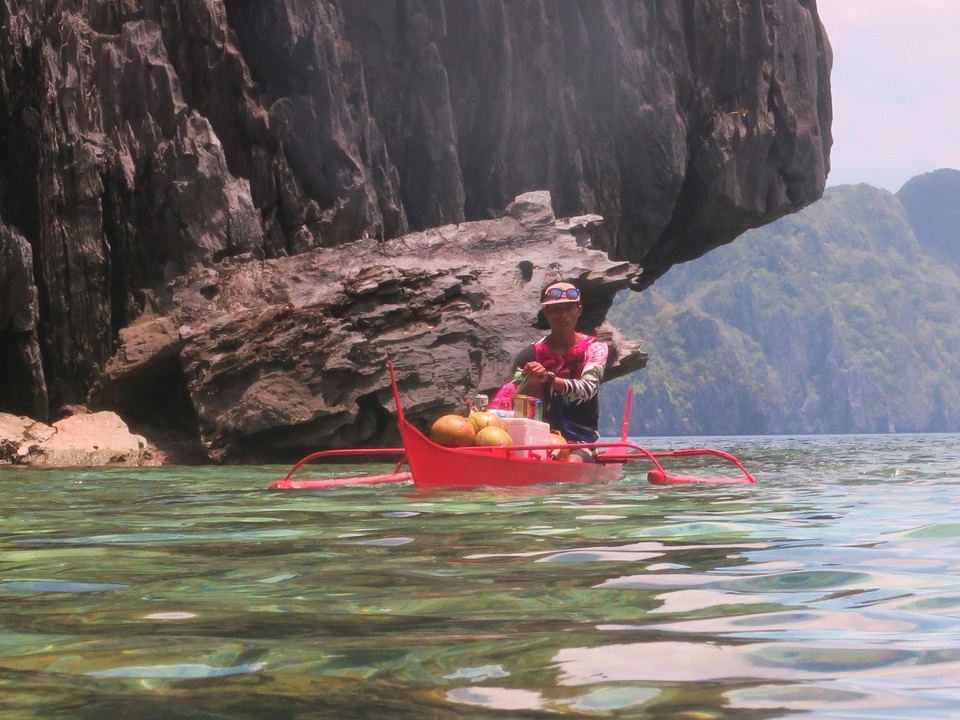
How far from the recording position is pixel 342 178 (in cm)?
2005

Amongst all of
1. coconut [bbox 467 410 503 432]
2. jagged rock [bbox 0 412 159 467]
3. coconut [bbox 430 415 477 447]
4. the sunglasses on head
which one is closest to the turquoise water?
coconut [bbox 430 415 477 447]

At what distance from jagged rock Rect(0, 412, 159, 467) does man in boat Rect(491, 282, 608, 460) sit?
613cm

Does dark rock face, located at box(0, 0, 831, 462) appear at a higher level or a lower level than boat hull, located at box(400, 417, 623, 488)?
higher

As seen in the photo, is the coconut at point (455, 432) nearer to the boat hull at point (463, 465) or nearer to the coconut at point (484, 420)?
the coconut at point (484, 420)

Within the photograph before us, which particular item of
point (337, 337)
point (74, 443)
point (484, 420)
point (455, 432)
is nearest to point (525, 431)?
point (484, 420)

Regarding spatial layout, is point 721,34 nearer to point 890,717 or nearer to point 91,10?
point 91,10

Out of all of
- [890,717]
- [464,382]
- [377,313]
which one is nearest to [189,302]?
[377,313]

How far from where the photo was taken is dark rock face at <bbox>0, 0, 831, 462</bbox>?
16.7 meters

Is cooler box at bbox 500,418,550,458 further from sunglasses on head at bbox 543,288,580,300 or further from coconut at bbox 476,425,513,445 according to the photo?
sunglasses on head at bbox 543,288,580,300

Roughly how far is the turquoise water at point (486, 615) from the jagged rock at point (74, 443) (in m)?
7.99

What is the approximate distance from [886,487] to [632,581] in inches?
212

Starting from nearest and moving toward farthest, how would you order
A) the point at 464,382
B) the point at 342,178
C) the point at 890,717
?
the point at 890,717, the point at 464,382, the point at 342,178

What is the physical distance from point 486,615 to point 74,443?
1209cm

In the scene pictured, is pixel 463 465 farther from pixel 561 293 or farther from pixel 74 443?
pixel 74 443
